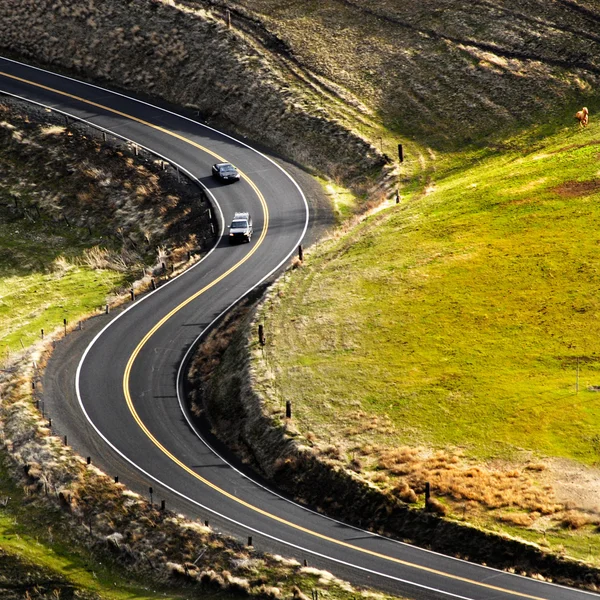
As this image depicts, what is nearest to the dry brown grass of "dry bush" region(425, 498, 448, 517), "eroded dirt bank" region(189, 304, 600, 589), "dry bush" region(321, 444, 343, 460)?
"dry bush" region(425, 498, 448, 517)

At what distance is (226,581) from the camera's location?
3831 centimetres

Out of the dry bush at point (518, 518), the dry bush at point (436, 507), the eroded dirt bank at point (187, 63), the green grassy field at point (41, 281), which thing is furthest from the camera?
the eroded dirt bank at point (187, 63)

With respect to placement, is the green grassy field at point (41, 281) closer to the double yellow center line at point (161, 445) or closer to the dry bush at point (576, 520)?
the double yellow center line at point (161, 445)

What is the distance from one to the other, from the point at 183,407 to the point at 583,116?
1583 inches

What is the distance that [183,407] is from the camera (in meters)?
50.8

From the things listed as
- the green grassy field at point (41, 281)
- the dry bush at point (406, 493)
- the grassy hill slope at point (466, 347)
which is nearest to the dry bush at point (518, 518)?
the grassy hill slope at point (466, 347)

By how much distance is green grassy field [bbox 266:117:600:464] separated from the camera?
44.9 meters

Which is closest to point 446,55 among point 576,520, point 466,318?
point 466,318

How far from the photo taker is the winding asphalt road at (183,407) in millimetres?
37875

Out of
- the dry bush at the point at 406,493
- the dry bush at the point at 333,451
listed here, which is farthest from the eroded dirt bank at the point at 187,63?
the dry bush at the point at 406,493

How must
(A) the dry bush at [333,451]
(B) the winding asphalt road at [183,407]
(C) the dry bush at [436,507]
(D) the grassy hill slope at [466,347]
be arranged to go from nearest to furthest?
(B) the winding asphalt road at [183,407], (C) the dry bush at [436,507], (D) the grassy hill slope at [466,347], (A) the dry bush at [333,451]

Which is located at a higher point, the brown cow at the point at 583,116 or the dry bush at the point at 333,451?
the brown cow at the point at 583,116

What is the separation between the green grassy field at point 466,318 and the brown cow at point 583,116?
136 inches

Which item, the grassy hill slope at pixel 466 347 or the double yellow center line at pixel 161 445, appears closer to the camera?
the double yellow center line at pixel 161 445
